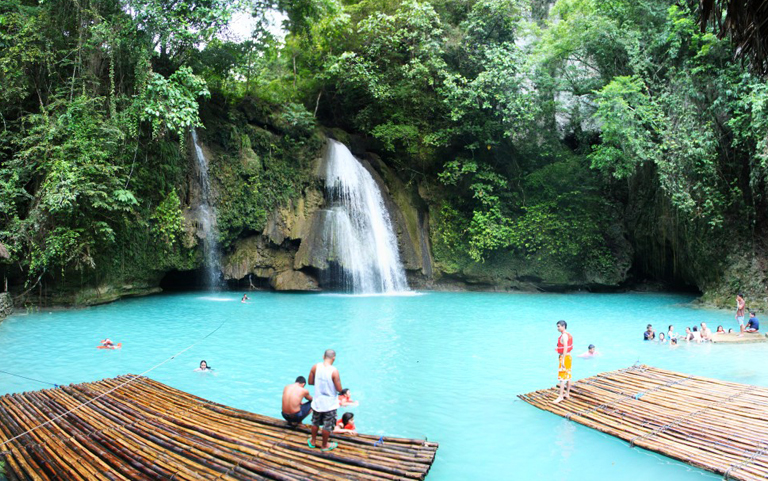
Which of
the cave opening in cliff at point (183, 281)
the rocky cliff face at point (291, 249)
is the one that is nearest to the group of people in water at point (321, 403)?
the rocky cliff face at point (291, 249)

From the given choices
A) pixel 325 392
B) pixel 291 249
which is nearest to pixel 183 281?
pixel 291 249

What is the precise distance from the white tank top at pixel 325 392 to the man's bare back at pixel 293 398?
0.38 meters

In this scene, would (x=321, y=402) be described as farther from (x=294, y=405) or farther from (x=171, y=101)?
(x=171, y=101)

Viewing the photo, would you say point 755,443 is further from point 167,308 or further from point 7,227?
point 7,227

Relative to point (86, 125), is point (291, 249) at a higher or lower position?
lower

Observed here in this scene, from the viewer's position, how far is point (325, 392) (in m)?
4.83

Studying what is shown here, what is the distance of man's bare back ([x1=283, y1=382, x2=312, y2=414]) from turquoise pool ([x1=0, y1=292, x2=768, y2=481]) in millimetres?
1069

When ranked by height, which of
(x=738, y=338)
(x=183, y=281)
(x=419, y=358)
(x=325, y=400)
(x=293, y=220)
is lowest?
(x=419, y=358)

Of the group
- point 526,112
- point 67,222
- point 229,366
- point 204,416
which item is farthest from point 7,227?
point 526,112

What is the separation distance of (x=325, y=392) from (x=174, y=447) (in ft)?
4.92

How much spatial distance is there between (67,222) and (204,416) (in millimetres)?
9938

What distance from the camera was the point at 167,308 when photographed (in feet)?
45.5

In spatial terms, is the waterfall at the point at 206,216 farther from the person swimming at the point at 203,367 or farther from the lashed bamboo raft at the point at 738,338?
the lashed bamboo raft at the point at 738,338

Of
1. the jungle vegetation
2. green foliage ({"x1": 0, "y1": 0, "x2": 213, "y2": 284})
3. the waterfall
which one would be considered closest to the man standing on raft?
the jungle vegetation
